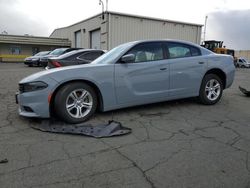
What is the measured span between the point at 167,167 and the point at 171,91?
268 centimetres

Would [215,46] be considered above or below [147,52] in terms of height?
above

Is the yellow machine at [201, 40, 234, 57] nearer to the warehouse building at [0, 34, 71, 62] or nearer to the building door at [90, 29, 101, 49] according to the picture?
the building door at [90, 29, 101, 49]

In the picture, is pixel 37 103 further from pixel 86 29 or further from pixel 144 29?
pixel 86 29

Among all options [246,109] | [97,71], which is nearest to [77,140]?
[97,71]

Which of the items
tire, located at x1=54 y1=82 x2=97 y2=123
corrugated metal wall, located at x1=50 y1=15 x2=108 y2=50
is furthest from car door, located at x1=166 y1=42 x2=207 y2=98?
corrugated metal wall, located at x1=50 y1=15 x2=108 y2=50

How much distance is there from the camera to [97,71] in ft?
14.8

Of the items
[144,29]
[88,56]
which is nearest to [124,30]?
[144,29]

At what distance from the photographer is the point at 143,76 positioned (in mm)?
4914

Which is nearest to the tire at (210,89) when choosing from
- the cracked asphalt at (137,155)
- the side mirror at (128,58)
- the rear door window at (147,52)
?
the cracked asphalt at (137,155)

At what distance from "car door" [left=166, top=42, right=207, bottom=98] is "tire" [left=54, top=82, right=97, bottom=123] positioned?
71.0 inches

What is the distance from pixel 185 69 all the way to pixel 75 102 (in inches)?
98.9

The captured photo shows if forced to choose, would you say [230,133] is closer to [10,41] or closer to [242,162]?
[242,162]

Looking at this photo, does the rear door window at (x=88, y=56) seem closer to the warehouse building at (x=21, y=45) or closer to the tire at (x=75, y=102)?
the tire at (x=75, y=102)

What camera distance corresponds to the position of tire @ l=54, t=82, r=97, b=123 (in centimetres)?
423
